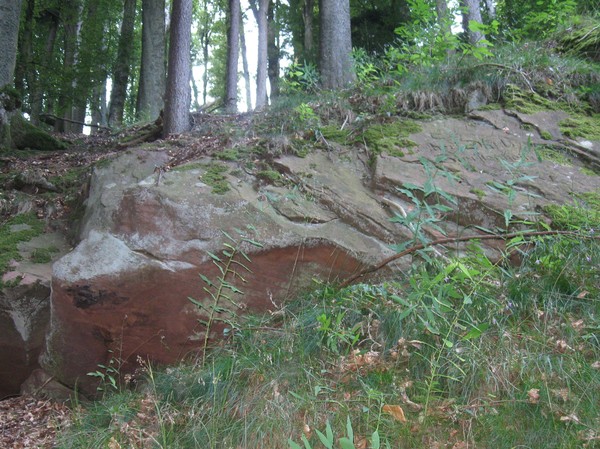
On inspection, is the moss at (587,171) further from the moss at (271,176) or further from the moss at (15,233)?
the moss at (15,233)

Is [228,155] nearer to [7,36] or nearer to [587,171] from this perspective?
[587,171]

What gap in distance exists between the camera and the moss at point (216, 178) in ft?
16.0

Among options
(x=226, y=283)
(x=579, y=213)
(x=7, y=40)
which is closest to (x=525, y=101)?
(x=579, y=213)

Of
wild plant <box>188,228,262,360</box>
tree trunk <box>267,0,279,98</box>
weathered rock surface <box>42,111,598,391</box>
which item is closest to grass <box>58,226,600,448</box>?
wild plant <box>188,228,262,360</box>

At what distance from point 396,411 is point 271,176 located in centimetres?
276

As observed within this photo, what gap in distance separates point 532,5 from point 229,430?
348 inches

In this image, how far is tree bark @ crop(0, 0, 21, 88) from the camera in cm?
897

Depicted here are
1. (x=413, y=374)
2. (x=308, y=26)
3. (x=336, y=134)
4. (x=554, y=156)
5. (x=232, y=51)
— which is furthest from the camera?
→ (x=308, y=26)

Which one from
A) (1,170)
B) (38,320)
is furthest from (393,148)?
(1,170)

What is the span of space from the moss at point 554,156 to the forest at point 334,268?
2 centimetres

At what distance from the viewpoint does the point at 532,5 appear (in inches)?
363

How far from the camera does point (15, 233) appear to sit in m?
5.40

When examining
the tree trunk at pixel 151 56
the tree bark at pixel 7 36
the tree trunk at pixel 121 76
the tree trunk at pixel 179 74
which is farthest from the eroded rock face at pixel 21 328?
the tree trunk at pixel 121 76

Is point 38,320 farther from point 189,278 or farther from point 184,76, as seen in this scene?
point 184,76
